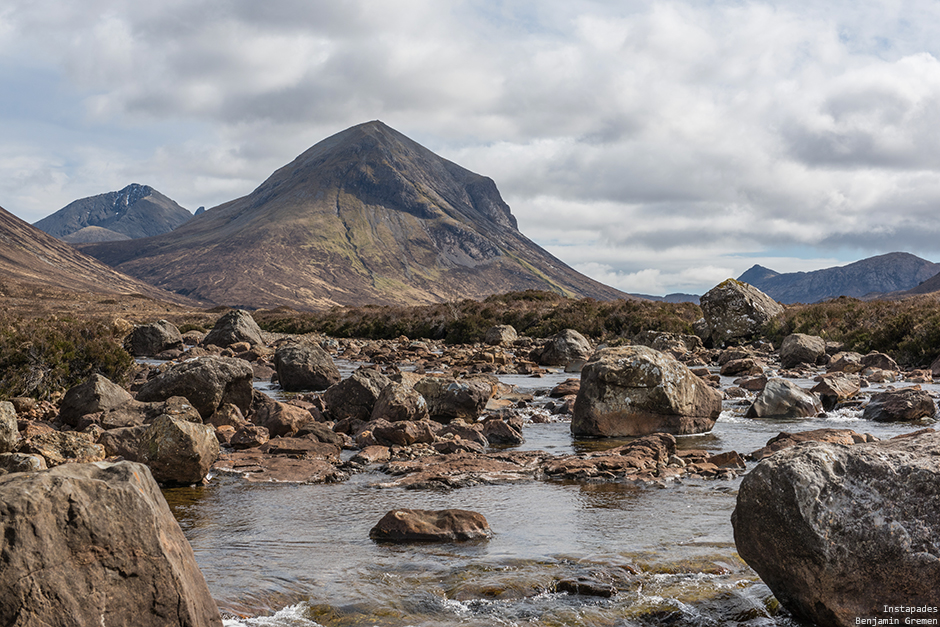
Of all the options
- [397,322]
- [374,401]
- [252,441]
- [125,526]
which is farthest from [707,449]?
[397,322]

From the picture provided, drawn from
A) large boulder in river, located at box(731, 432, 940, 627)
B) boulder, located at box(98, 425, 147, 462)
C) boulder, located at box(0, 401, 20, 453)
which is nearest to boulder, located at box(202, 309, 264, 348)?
boulder, located at box(98, 425, 147, 462)

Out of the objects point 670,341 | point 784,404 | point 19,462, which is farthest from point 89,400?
point 670,341

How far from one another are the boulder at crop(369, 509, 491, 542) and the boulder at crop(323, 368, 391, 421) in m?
8.86

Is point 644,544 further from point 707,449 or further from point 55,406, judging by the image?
point 55,406

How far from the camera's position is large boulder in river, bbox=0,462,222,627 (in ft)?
16.1

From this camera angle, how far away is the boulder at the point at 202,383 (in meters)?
17.0

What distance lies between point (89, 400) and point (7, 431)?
13.4 feet

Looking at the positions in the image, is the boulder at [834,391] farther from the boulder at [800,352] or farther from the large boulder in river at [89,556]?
the large boulder in river at [89,556]

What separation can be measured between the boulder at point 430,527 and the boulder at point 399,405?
25.1ft

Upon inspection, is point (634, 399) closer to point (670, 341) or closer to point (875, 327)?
point (875, 327)

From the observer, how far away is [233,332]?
42.2m

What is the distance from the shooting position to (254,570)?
815 cm

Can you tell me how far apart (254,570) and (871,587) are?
6340 mm

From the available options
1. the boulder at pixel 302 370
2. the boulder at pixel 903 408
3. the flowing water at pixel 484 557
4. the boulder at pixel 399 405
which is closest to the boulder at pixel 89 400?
the flowing water at pixel 484 557
